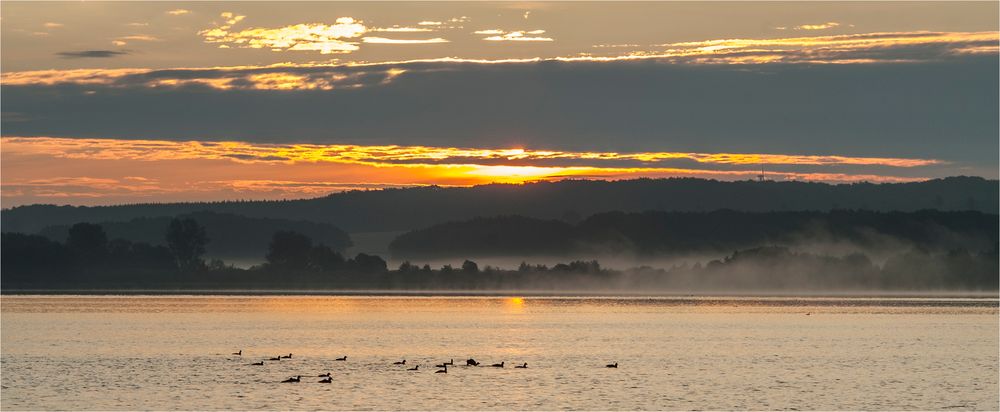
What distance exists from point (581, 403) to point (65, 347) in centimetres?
6682

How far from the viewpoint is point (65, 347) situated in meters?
136

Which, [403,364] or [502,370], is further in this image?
[403,364]

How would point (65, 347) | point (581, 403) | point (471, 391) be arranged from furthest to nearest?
point (65, 347), point (471, 391), point (581, 403)

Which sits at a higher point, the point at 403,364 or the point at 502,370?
the point at 403,364

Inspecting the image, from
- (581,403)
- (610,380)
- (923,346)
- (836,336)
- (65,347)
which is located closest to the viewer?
(581,403)

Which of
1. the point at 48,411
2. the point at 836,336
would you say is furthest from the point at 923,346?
the point at 48,411

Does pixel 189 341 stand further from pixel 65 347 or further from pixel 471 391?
pixel 471 391

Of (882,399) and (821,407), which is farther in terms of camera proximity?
(882,399)

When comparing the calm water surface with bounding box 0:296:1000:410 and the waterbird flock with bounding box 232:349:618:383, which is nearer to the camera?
the calm water surface with bounding box 0:296:1000:410

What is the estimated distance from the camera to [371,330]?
181625 mm

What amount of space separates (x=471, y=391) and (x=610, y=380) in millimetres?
12943

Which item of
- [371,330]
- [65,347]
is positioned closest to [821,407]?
[65,347]

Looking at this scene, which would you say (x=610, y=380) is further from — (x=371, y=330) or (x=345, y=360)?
(x=371, y=330)

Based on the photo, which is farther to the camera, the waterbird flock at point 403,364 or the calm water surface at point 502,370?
the waterbird flock at point 403,364
